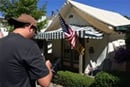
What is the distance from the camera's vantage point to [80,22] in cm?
1688

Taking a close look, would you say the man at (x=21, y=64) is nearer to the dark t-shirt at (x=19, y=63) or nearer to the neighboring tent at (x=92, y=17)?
the dark t-shirt at (x=19, y=63)

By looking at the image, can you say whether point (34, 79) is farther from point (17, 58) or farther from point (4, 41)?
point (4, 41)

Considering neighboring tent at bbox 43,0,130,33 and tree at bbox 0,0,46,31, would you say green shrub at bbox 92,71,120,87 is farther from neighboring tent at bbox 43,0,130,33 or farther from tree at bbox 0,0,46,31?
tree at bbox 0,0,46,31

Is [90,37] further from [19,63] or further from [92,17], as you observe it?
[19,63]

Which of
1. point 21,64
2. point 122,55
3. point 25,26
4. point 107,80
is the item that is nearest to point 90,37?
point 122,55

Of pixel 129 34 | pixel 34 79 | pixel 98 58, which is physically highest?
pixel 34 79

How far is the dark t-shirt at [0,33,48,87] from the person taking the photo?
2.99m

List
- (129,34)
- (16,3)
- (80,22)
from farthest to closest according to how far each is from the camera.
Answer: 1. (16,3)
2. (80,22)
3. (129,34)

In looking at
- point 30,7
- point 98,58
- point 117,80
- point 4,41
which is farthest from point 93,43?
point 4,41

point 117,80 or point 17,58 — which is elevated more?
point 17,58

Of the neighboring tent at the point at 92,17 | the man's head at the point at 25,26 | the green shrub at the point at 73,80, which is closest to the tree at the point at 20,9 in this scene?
the neighboring tent at the point at 92,17

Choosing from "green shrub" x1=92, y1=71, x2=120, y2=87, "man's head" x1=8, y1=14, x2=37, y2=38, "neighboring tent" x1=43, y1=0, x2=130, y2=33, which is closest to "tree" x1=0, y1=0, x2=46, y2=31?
"neighboring tent" x1=43, y1=0, x2=130, y2=33

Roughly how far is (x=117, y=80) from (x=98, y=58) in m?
5.64

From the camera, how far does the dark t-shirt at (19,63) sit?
9.82ft
